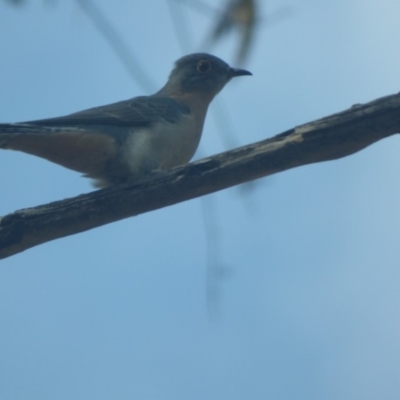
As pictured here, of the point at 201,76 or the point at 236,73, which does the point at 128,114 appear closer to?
the point at 236,73

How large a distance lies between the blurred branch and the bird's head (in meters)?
4.23

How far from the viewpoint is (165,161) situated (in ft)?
25.0

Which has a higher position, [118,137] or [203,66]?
[203,66]

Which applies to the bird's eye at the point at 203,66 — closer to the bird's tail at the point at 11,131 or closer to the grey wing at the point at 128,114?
the grey wing at the point at 128,114

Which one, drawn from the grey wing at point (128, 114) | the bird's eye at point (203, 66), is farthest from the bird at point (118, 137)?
the bird's eye at point (203, 66)

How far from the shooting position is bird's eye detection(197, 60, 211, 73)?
32.1 feet

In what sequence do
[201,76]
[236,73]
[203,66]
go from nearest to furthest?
A: [236,73] → [201,76] → [203,66]

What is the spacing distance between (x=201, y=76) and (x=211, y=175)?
472cm

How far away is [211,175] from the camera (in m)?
5.20

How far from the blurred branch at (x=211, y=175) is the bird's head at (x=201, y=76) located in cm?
423

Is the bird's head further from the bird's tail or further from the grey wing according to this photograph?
the bird's tail

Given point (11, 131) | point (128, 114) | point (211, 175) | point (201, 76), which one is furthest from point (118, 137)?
point (201, 76)

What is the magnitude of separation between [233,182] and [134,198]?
2.41 ft

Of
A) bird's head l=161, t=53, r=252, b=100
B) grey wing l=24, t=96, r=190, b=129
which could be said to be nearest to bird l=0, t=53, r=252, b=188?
grey wing l=24, t=96, r=190, b=129
